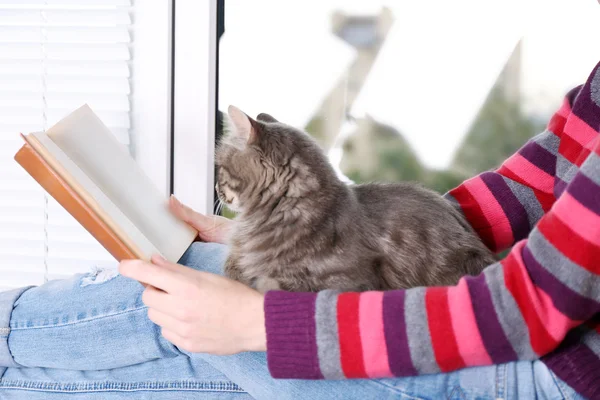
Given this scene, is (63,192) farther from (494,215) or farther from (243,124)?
(494,215)

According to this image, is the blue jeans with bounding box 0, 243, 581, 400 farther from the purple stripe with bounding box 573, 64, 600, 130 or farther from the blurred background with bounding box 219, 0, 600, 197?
the blurred background with bounding box 219, 0, 600, 197

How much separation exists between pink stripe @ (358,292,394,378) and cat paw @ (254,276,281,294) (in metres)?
0.20

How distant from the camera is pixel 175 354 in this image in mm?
1076

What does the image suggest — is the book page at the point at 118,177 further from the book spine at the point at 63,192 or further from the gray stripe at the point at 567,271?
the gray stripe at the point at 567,271

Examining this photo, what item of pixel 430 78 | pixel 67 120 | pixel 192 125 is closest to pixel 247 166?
pixel 67 120

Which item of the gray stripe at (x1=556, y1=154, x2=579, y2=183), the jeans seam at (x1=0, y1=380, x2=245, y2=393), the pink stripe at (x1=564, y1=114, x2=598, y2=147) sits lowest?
the jeans seam at (x1=0, y1=380, x2=245, y2=393)

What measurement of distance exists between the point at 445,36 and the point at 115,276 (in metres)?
1.13

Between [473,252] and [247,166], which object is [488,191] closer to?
[473,252]

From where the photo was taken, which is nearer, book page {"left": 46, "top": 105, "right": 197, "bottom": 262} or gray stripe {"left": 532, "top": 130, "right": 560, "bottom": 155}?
book page {"left": 46, "top": 105, "right": 197, "bottom": 262}

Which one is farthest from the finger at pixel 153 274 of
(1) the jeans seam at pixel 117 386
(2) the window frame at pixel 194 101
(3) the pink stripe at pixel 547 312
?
(2) the window frame at pixel 194 101

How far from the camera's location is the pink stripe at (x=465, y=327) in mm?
781

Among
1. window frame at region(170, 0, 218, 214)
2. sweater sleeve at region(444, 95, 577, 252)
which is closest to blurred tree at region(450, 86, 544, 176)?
sweater sleeve at region(444, 95, 577, 252)

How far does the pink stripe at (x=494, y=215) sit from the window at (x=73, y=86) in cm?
88

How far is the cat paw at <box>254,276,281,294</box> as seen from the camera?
979mm
